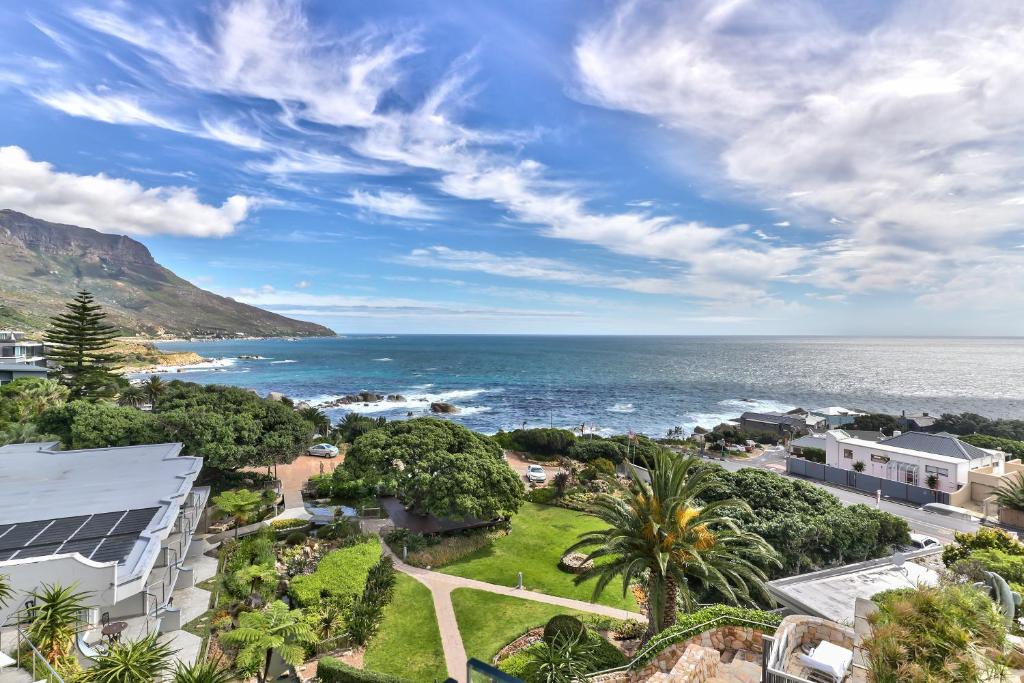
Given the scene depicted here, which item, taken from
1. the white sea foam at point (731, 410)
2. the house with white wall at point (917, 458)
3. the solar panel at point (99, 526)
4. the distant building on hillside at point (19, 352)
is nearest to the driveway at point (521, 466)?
the house with white wall at point (917, 458)

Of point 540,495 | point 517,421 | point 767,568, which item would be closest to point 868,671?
point 767,568

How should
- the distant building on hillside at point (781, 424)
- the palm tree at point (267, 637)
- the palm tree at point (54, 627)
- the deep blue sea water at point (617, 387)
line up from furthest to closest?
the deep blue sea water at point (617, 387) → the distant building on hillside at point (781, 424) → the palm tree at point (267, 637) → the palm tree at point (54, 627)

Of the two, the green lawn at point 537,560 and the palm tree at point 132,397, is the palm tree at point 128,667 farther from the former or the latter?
the palm tree at point 132,397

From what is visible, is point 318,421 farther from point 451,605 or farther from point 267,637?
point 267,637

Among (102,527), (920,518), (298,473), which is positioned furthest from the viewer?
(298,473)

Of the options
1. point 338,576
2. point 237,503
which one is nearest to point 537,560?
point 338,576

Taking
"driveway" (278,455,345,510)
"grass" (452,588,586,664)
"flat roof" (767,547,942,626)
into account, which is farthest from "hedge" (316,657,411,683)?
"driveway" (278,455,345,510)
